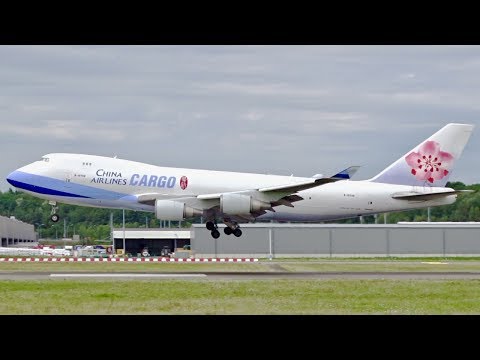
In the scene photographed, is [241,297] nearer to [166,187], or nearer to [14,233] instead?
[166,187]

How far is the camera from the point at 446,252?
77875 mm

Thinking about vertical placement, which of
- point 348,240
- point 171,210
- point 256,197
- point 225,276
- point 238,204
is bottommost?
point 225,276

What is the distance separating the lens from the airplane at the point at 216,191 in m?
48.9

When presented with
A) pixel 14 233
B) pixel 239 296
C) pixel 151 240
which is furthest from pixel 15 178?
pixel 14 233

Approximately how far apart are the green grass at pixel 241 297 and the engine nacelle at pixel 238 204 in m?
12.6

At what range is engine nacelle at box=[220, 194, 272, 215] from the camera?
48.3m

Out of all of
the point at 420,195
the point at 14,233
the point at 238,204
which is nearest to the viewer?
the point at 238,204

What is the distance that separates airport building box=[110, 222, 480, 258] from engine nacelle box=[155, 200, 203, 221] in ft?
93.3

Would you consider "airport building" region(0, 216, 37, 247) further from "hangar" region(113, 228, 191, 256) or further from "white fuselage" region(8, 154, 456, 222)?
"white fuselage" region(8, 154, 456, 222)

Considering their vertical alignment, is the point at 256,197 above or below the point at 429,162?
below

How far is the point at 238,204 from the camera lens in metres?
48.4

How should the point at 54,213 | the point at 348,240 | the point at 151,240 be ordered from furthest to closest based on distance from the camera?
the point at 151,240 < the point at 348,240 < the point at 54,213

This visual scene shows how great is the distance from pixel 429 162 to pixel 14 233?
247ft
